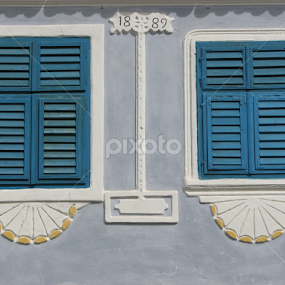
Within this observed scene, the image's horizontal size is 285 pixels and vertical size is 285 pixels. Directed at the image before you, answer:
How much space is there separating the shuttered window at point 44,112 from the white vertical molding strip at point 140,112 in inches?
22.3

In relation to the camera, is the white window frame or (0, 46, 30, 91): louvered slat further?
(0, 46, 30, 91): louvered slat

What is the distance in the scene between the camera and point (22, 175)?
4.48 meters

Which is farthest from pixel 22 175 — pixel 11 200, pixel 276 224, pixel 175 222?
pixel 276 224

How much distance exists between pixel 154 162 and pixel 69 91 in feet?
4.10

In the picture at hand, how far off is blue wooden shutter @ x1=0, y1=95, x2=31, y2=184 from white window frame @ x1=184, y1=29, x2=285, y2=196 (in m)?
1.78

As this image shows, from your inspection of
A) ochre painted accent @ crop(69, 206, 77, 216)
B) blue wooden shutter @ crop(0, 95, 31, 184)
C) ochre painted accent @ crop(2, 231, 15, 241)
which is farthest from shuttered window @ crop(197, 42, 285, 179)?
ochre painted accent @ crop(2, 231, 15, 241)

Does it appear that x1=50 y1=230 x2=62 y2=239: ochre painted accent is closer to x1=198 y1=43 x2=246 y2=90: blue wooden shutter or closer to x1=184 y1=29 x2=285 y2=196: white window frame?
x1=184 y1=29 x2=285 y2=196: white window frame

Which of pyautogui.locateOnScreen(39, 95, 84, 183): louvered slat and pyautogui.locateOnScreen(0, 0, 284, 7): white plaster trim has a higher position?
pyautogui.locateOnScreen(0, 0, 284, 7): white plaster trim

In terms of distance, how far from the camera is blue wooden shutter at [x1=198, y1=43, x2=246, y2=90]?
4.56m

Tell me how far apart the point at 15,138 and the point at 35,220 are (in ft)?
3.08

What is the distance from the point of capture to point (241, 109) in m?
4.52

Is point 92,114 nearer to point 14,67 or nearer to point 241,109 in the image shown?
point 14,67

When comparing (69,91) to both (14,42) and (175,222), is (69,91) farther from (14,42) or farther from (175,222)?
(175,222)

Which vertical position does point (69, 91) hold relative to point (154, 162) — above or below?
above
